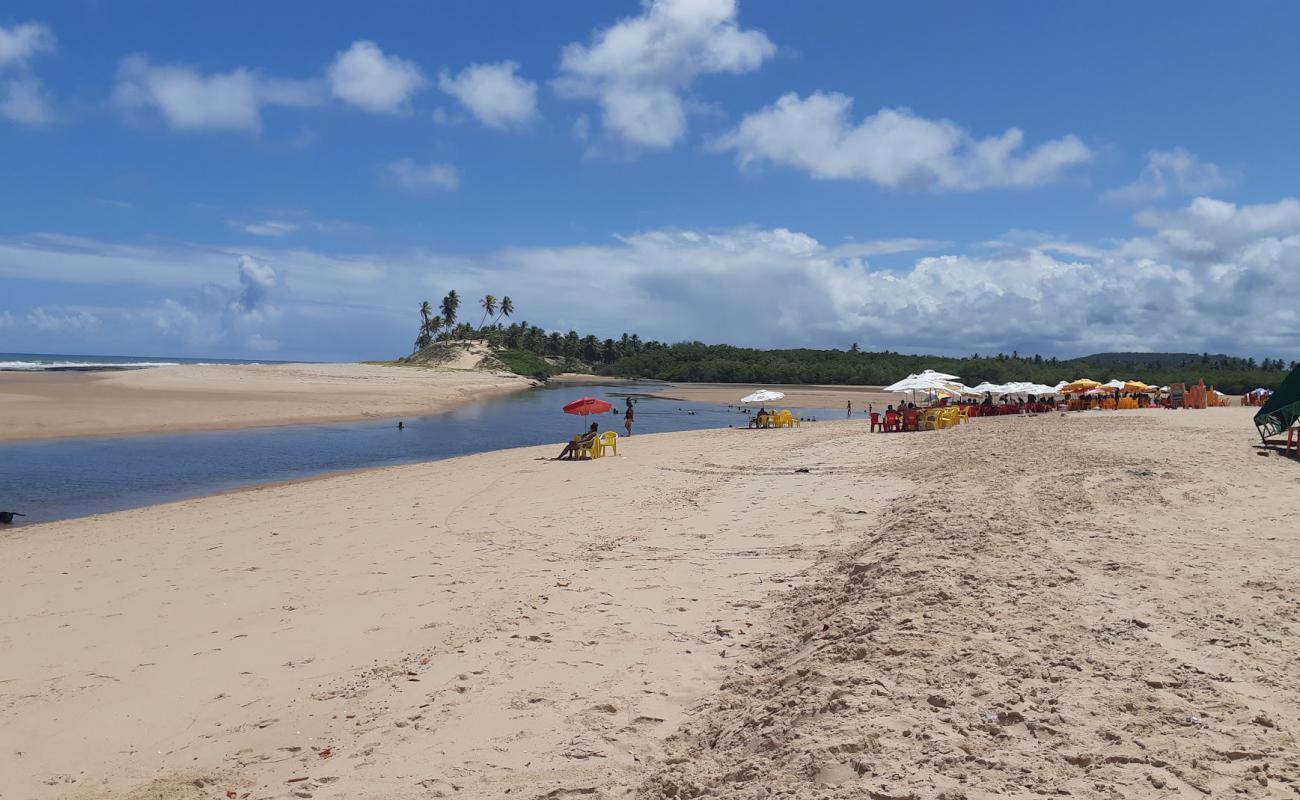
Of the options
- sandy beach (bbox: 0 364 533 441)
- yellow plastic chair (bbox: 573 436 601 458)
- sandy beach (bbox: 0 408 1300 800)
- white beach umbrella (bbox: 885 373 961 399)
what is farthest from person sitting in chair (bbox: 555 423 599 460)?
sandy beach (bbox: 0 364 533 441)

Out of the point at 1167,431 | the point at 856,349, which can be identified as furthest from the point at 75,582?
the point at 856,349

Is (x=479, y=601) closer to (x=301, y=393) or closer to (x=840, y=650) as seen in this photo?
(x=840, y=650)

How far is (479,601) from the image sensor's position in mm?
7258

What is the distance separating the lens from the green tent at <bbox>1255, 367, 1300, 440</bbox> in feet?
49.3

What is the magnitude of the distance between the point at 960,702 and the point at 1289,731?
139 cm

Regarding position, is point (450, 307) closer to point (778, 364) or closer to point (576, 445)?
point (778, 364)

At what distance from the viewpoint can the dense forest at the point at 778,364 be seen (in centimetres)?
8993

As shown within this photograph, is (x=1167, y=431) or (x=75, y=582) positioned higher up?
(x=1167, y=431)

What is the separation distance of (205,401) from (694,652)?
40.9 metres

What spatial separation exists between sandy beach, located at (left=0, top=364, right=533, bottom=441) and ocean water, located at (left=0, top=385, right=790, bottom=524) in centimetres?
235

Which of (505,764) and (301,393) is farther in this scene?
→ (301,393)

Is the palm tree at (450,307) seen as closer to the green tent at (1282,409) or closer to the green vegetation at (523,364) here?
the green vegetation at (523,364)

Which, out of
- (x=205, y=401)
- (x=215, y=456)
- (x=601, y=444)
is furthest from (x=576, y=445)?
(x=205, y=401)

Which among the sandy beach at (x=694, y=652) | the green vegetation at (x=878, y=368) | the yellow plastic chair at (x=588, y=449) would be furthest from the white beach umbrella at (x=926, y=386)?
the green vegetation at (x=878, y=368)
